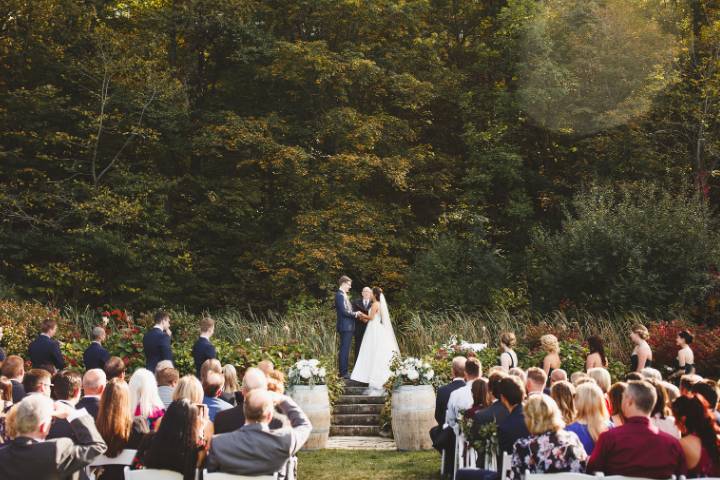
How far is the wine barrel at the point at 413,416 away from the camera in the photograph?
1106cm

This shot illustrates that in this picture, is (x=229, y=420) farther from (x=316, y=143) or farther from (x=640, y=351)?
(x=316, y=143)

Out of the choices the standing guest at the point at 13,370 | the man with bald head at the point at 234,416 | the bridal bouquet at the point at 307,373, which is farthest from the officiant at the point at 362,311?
the man with bald head at the point at 234,416

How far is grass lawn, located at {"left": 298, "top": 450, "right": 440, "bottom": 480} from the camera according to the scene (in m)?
9.27

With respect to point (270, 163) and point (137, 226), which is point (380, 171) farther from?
point (137, 226)

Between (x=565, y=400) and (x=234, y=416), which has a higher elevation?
(x=565, y=400)

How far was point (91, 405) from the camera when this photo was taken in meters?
6.49

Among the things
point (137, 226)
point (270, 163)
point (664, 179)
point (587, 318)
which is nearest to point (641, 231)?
point (587, 318)

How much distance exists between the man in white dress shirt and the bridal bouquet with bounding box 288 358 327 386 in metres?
3.31

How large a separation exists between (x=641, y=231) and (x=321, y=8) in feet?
35.8

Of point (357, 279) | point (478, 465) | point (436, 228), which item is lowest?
point (478, 465)

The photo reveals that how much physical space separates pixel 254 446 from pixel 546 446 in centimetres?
194

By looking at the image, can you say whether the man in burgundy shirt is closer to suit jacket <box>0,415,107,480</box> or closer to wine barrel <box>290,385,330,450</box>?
suit jacket <box>0,415,107,480</box>

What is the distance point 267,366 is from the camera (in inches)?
314

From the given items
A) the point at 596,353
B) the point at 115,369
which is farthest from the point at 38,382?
the point at 596,353
